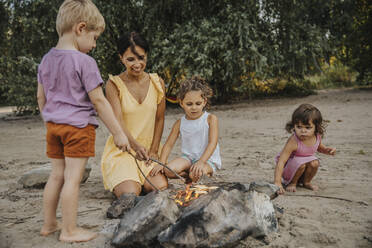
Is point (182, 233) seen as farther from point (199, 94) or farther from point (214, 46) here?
point (214, 46)

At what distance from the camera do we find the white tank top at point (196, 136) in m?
3.41

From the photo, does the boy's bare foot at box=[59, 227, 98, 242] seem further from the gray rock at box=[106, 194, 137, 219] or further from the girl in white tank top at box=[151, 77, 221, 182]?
the girl in white tank top at box=[151, 77, 221, 182]

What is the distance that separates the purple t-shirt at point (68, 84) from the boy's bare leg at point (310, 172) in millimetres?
2136

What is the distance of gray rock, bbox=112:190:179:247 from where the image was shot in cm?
208

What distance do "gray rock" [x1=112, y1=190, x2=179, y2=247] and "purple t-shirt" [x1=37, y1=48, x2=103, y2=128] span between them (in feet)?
2.33

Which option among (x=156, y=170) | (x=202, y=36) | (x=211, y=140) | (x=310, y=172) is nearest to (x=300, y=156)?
(x=310, y=172)

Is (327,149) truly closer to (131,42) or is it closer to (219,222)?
(219,222)

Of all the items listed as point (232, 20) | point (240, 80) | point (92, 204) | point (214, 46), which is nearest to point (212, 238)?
point (92, 204)

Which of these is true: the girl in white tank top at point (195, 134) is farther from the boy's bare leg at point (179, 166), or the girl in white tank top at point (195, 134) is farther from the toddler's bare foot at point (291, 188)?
the toddler's bare foot at point (291, 188)

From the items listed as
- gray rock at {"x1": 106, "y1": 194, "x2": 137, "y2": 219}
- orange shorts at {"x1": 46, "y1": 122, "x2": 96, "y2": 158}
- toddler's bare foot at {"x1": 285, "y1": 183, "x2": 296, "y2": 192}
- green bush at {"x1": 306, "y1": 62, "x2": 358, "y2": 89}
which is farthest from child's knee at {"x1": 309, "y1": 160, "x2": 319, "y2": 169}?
green bush at {"x1": 306, "y1": 62, "x2": 358, "y2": 89}

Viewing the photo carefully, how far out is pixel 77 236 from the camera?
232cm

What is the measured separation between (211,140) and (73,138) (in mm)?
1414

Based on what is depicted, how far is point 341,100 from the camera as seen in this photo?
33.9ft

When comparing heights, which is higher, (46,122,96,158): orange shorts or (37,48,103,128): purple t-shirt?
(37,48,103,128): purple t-shirt
